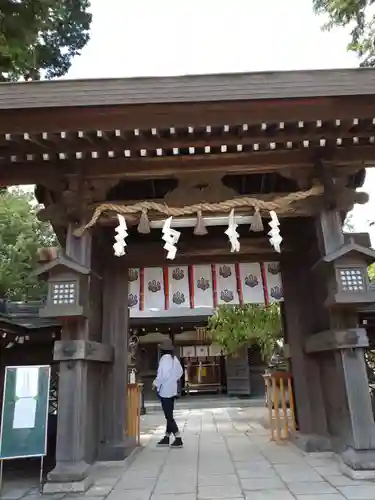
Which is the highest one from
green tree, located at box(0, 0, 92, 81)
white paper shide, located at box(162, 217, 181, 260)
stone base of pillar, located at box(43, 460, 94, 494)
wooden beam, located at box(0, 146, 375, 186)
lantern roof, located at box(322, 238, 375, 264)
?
green tree, located at box(0, 0, 92, 81)

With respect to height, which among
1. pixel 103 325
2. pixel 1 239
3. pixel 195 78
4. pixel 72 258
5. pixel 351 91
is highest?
pixel 1 239

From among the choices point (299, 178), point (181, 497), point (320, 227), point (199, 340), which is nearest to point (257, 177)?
point (299, 178)

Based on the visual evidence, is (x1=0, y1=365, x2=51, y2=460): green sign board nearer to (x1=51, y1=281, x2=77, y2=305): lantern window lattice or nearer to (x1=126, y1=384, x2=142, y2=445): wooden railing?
(x1=51, y1=281, x2=77, y2=305): lantern window lattice

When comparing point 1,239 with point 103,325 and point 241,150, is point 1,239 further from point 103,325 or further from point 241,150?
point 241,150

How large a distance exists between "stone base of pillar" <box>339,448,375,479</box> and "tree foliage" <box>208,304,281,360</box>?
19.5ft

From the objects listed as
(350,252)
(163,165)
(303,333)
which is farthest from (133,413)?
(350,252)

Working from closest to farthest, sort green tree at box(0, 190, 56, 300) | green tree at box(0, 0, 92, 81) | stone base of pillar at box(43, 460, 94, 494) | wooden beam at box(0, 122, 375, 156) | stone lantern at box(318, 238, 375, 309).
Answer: stone base of pillar at box(43, 460, 94, 494), stone lantern at box(318, 238, 375, 309), wooden beam at box(0, 122, 375, 156), green tree at box(0, 0, 92, 81), green tree at box(0, 190, 56, 300)

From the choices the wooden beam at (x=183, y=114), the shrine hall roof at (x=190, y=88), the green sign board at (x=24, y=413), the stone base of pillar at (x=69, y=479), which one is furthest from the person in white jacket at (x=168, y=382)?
the shrine hall roof at (x=190, y=88)

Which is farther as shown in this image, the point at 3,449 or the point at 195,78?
the point at 195,78

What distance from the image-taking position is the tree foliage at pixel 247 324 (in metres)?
10.7

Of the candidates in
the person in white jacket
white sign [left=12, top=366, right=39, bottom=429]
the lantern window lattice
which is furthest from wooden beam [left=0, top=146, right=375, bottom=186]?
the person in white jacket

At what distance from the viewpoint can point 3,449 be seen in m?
4.30

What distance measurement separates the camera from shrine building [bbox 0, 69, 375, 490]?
4578 millimetres

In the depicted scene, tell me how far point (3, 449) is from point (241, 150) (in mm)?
4356
